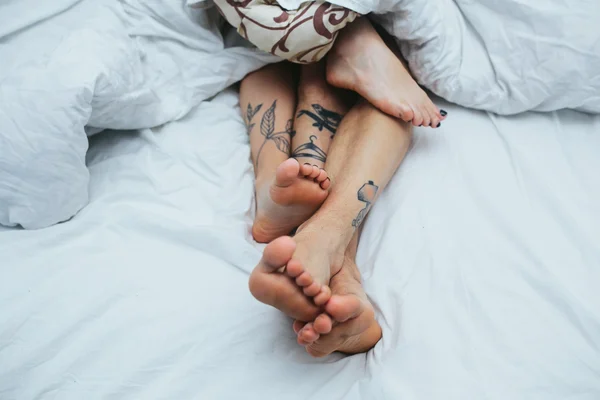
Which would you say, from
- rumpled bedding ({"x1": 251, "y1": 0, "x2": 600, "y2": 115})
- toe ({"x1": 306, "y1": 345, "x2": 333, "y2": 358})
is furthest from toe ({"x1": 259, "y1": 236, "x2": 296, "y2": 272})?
rumpled bedding ({"x1": 251, "y1": 0, "x2": 600, "y2": 115})

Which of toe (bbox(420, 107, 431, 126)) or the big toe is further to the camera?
toe (bbox(420, 107, 431, 126))

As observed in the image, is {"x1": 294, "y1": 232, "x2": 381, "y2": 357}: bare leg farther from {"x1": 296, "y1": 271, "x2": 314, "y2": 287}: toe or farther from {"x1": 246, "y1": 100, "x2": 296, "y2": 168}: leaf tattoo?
{"x1": 246, "y1": 100, "x2": 296, "y2": 168}: leaf tattoo

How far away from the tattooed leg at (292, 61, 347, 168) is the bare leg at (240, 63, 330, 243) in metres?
0.02

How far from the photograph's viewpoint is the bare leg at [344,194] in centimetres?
59

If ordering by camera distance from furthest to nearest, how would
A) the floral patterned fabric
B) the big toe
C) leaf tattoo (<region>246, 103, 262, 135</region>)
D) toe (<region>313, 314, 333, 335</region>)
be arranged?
leaf tattoo (<region>246, 103, 262, 135</region>) → the floral patterned fabric → the big toe → toe (<region>313, 314, 333, 335</region>)

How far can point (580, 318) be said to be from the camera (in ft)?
2.17

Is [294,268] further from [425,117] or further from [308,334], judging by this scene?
[425,117]

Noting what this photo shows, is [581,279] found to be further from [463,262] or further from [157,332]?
[157,332]

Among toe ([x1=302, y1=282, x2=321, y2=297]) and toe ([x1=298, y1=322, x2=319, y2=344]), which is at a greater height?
toe ([x1=302, y1=282, x2=321, y2=297])

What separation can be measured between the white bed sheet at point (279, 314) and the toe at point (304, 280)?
5.3 inches

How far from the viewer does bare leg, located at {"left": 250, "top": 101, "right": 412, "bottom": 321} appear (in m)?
0.59

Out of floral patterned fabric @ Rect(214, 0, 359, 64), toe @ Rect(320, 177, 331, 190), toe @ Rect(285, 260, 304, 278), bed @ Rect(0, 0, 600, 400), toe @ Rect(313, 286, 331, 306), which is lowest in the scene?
bed @ Rect(0, 0, 600, 400)

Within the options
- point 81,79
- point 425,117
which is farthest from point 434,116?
point 81,79

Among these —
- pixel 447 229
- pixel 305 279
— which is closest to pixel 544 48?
pixel 447 229
